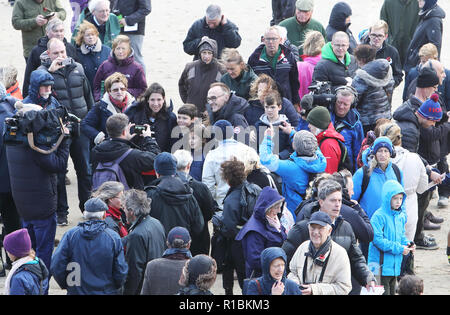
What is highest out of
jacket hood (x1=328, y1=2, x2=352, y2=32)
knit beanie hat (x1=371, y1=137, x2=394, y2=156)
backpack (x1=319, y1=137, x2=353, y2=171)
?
jacket hood (x1=328, y1=2, x2=352, y2=32)

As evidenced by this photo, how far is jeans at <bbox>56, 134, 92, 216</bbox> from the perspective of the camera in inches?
413

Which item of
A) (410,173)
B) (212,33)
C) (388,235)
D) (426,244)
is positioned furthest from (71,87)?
(426,244)

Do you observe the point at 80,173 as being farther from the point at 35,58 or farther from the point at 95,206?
the point at 95,206

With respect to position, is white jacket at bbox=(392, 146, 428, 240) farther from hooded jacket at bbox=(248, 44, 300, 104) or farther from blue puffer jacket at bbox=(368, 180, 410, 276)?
hooded jacket at bbox=(248, 44, 300, 104)

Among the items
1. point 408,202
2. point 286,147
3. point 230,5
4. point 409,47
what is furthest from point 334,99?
point 230,5

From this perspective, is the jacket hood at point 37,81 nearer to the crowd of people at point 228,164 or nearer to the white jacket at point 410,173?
the crowd of people at point 228,164

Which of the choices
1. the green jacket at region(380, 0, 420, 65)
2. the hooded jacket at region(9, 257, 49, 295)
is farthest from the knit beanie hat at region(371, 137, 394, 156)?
the green jacket at region(380, 0, 420, 65)

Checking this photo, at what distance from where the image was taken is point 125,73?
11.1 metres

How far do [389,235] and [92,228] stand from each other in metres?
2.81

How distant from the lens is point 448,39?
688 inches

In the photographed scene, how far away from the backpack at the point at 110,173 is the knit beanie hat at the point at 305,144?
1700 millimetres

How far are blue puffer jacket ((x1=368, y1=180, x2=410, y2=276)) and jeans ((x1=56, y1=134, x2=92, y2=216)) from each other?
12.5ft

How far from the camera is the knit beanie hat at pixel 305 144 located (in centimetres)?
873

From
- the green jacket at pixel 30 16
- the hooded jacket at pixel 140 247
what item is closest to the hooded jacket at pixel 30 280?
the hooded jacket at pixel 140 247
